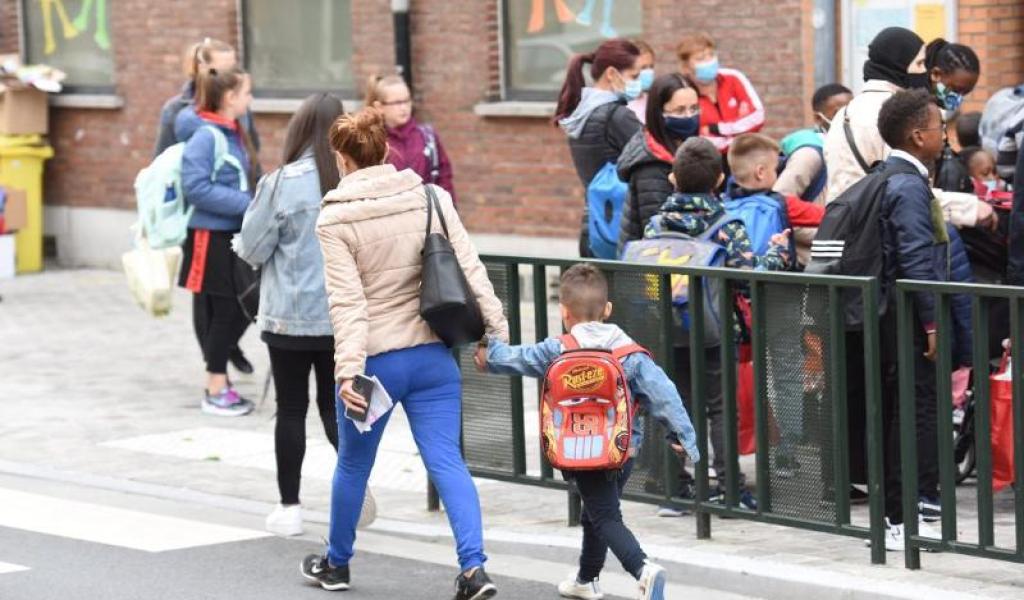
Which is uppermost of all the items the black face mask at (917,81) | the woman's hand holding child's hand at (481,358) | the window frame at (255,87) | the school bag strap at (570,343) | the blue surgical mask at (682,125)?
the window frame at (255,87)

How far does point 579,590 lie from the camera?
24.4 feet

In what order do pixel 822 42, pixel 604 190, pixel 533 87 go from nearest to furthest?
1. pixel 604 190
2. pixel 822 42
3. pixel 533 87

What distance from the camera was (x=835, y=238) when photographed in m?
7.73

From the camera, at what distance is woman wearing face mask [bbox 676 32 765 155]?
1102 centimetres

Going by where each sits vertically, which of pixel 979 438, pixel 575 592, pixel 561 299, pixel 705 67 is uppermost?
pixel 705 67

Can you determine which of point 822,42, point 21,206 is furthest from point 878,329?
point 21,206

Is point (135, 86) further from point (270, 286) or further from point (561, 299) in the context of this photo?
point (561, 299)

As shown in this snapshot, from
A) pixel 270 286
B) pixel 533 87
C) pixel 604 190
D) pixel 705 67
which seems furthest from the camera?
pixel 533 87

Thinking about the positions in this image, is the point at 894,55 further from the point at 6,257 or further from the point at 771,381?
the point at 6,257

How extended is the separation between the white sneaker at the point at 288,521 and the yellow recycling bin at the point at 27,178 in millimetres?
10830

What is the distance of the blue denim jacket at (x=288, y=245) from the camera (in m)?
8.27

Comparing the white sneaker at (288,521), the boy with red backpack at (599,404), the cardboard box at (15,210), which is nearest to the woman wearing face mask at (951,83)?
the boy with red backpack at (599,404)

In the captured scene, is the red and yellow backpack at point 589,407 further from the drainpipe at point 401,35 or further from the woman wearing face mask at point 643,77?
the drainpipe at point 401,35

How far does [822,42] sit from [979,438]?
22.8 ft
